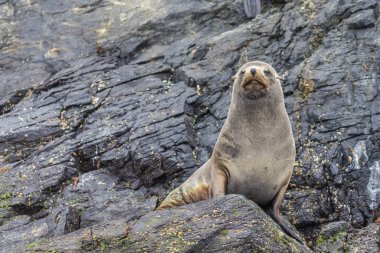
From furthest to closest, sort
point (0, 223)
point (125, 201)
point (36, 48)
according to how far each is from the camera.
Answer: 1. point (36, 48)
2. point (125, 201)
3. point (0, 223)

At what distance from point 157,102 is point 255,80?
484cm

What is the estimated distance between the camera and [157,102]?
1391cm

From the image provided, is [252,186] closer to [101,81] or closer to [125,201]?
[125,201]

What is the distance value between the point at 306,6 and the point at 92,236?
8762mm

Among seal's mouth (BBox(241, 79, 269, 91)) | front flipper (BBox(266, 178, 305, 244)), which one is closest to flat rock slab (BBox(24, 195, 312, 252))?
front flipper (BBox(266, 178, 305, 244))

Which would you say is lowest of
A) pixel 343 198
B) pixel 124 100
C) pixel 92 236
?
pixel 343 198

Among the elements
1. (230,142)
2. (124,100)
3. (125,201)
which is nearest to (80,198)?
(125,201)

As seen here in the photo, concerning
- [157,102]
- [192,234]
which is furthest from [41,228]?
[157,102]

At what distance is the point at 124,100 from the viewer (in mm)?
14164

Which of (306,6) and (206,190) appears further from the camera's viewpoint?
(306,6)

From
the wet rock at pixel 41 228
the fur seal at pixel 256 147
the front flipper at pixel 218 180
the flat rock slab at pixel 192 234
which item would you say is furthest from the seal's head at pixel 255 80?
the wet rock at pixel 41 228

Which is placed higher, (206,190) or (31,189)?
(206,190)

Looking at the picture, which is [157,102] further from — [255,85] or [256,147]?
[256,147]

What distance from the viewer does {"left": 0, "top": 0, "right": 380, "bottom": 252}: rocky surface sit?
1185cm
